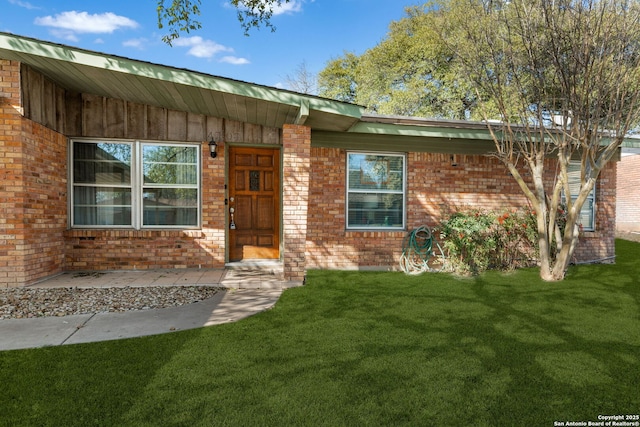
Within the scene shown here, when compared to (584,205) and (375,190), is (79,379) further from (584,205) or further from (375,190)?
(584,205)

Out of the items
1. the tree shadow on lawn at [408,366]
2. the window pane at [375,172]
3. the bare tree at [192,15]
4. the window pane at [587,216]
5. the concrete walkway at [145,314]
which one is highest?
the bare tree at [192,15]

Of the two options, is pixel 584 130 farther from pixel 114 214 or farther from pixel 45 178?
pixel 45 178

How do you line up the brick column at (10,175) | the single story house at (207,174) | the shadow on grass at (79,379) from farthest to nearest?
the single story house at (207,174) < the brick column at (10,175) < the shadow on grass at (79,379)

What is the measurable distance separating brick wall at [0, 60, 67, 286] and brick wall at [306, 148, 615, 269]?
14.1 feet

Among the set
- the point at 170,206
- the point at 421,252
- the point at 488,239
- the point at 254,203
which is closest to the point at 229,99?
the point at 254,203

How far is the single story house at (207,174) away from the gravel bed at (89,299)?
2.48ft

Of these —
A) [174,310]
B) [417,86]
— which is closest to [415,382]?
[174,310]

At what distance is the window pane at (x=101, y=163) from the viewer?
248 inches

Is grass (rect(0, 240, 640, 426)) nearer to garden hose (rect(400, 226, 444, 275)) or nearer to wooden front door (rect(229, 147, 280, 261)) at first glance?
garden hose (rect(400, 226, 444, 275))

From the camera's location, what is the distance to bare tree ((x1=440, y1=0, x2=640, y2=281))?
5.08 metres

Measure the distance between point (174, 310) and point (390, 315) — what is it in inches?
98.7

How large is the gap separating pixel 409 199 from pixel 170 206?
4600 mm

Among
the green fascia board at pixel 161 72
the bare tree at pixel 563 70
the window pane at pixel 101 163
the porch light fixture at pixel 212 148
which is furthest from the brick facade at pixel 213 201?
the bare tree at pixel 563 70

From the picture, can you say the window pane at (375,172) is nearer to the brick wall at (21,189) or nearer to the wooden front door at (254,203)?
the wooden front door at (254,203)
